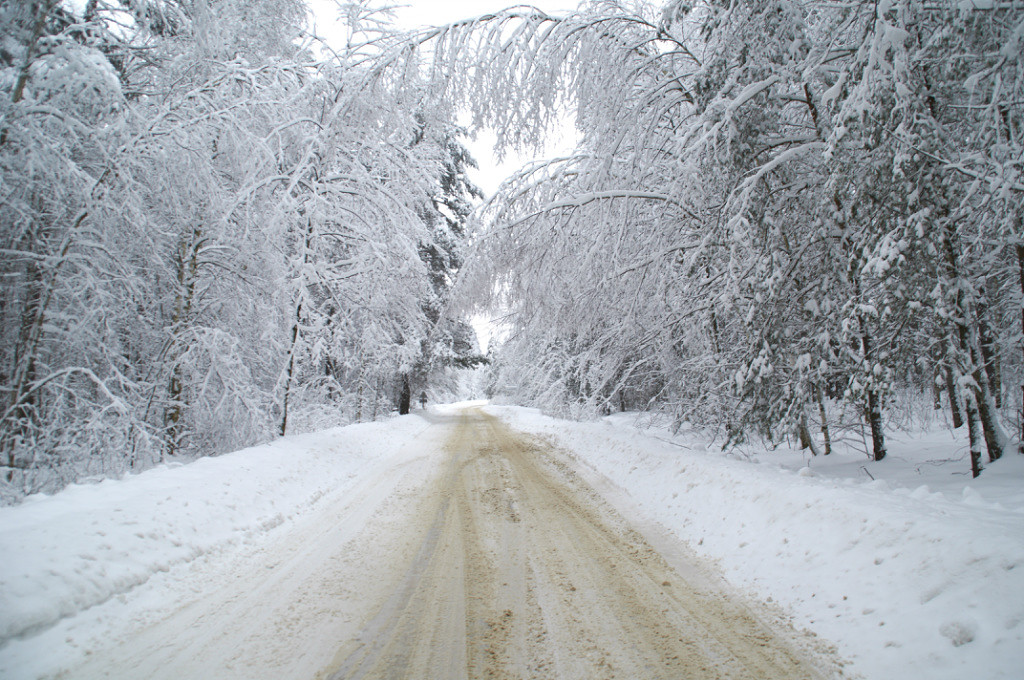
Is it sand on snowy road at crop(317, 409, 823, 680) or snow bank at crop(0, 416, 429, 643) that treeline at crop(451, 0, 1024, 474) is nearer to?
sand on snowy road at crop(317, 409, 823, 680)

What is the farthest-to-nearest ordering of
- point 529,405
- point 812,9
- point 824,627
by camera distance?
point 529,405
point 812,9
point 824,627

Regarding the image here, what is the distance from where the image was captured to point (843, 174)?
3811 millimetres

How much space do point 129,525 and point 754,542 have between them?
5.48 metres

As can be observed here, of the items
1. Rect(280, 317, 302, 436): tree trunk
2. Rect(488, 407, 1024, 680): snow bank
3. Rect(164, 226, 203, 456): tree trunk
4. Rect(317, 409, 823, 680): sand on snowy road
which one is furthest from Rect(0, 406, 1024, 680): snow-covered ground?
Rect(280, 317, 302, 436): tree trunk

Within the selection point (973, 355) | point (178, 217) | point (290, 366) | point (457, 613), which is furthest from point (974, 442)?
point (178, 217)

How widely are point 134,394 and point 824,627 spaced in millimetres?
9338

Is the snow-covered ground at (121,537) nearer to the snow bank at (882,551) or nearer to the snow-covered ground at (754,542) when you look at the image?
the snow-covered ground at (754,542)

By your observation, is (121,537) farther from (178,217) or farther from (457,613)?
(178,217)

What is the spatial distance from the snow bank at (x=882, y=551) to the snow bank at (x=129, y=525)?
183 inches

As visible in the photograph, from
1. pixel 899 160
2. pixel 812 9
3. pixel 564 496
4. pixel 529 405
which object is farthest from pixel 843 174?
pixel 529 405

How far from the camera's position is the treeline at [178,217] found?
18.7 feet

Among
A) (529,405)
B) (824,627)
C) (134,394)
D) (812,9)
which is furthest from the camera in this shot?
(529,405)

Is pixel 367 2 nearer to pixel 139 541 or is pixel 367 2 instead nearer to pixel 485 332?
pixel 485 332

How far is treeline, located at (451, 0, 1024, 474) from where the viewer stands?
3498 mm
